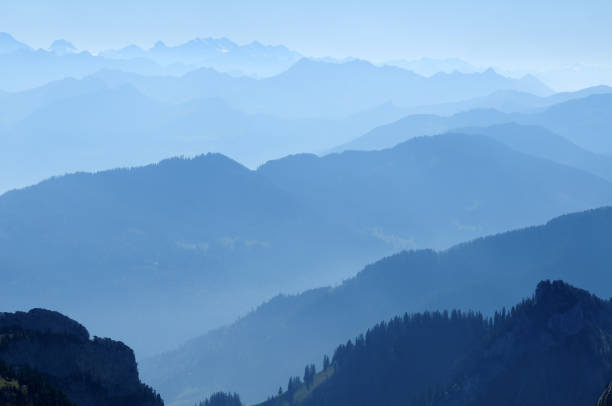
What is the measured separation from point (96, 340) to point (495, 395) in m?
126

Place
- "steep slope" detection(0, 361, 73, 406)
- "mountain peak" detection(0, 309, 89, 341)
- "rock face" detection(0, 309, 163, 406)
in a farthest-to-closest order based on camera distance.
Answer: "mountain peak" detection(0, 309, 89, 341) → "rock face" detection(0, 309, 163, 406) → "steep slope" detection(0, 361, 73, 406)

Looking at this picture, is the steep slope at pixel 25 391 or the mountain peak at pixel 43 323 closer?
the steep slope at pixel 25 391

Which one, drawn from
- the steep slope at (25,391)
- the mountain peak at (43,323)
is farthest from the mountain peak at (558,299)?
the steep slope at (25,391)

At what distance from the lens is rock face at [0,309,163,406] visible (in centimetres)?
8762

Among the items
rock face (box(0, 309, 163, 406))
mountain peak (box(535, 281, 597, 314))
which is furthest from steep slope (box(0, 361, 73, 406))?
mountain peak (box(535, 281, 597, 314))

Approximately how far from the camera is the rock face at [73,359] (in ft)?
287

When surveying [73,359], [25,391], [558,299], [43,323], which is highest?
[43,323]

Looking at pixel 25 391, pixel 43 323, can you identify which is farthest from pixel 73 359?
pixel 25 391

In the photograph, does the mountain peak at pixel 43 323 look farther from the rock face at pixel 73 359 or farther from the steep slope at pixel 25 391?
the steep slope at pixel 25 391

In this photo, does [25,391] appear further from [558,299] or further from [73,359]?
[558,299]

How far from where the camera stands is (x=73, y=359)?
92625 mm

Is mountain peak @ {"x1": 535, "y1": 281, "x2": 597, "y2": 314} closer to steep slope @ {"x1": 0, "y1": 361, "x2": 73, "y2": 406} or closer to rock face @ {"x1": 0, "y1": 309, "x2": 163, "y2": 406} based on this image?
rock face @ {"x1": 0, "y1": 309, "x2": 163, "y2": 406}

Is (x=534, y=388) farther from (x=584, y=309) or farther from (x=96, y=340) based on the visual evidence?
(x=96, y=340)

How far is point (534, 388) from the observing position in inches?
7456
